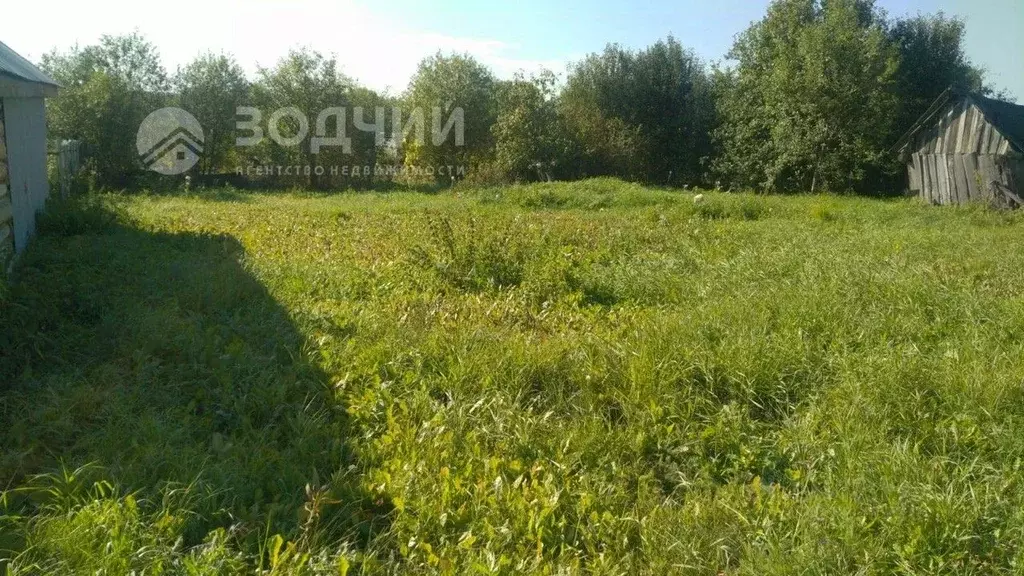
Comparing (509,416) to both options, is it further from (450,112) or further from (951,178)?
(450,112)

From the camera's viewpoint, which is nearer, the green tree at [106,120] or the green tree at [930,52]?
the green tree at [106,120]

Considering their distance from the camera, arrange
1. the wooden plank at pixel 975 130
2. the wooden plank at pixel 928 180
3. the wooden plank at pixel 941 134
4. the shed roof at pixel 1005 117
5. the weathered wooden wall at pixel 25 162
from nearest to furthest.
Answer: the weathered wooden wall at pixel 25 162
the shed roof at pixel 1005 117
the wooden plank at pixel 975 130
the wooden plank at pixel 941 134
the wooden plank at pixel 928 180

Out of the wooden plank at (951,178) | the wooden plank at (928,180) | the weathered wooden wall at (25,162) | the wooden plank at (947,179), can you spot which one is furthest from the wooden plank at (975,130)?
the weathered wooden wall at (25,162)

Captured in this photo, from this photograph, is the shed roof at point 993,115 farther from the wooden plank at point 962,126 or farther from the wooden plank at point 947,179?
the wooden plank at point 947,179

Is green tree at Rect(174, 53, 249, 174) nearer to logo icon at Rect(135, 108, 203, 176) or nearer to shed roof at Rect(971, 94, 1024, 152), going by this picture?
logo icon at Rect(135, 108, 203, 176)

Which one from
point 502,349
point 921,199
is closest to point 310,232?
point 502,349

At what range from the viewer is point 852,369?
396 cm

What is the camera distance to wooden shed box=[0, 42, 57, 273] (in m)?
5.92

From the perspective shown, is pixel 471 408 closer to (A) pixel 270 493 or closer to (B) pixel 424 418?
(B) pixel 424 418

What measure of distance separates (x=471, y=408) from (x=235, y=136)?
63.1 feet

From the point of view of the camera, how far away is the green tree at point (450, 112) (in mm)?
21906

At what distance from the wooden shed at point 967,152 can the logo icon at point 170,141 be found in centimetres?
1776

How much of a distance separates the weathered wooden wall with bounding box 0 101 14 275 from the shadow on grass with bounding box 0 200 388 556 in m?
0.34

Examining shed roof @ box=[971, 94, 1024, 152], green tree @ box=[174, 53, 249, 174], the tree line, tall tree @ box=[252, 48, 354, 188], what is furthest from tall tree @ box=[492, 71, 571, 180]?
shed roof @ box=[971, 94, 1024, 152]
